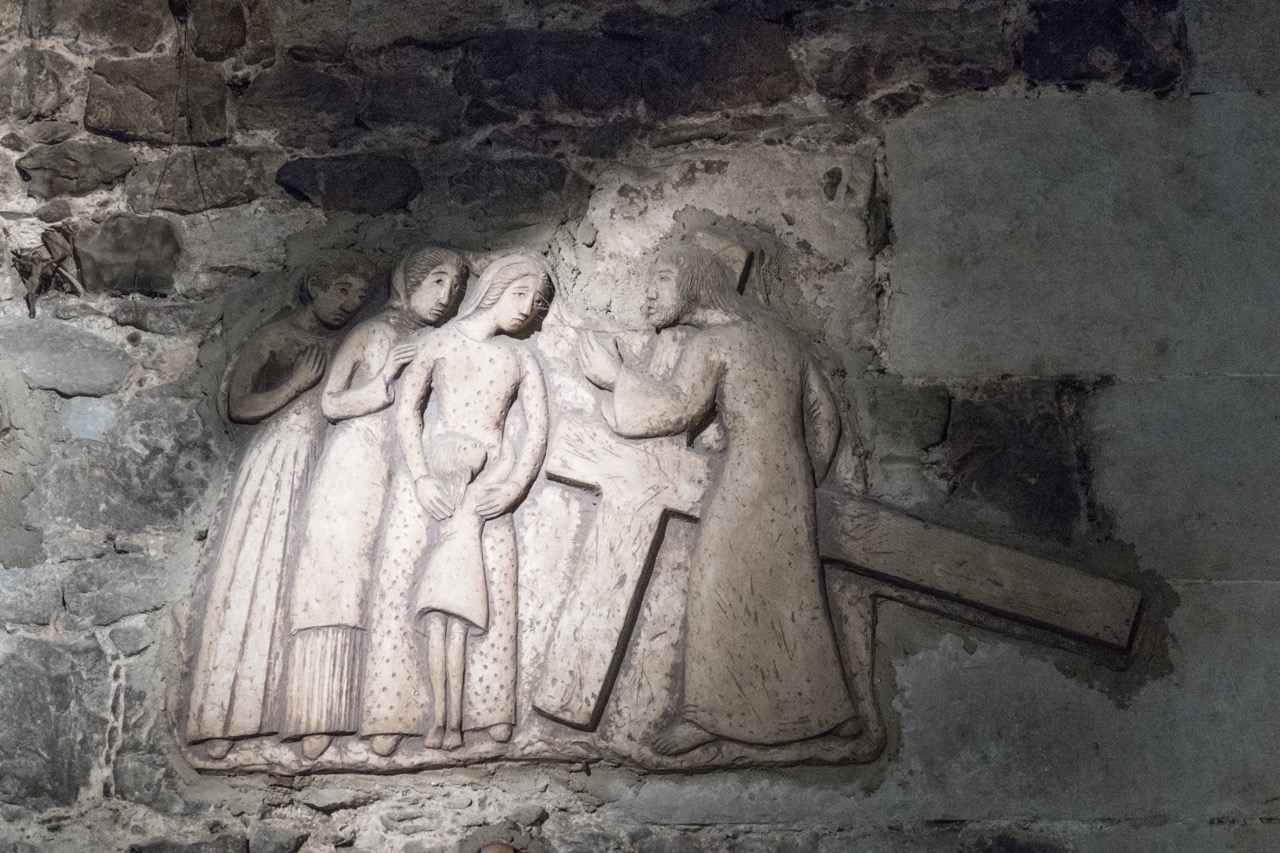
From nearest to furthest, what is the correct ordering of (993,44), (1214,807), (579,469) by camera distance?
(1214,807), (579,469), (993,44)

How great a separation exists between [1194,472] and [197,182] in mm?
2118

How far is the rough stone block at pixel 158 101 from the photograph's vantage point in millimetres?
2643

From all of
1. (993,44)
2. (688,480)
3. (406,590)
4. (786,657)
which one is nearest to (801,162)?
(993,44)

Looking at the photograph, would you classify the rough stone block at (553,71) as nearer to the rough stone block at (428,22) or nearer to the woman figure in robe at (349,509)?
the rough stone block at (428,22)

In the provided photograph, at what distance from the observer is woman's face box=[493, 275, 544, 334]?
244 cm

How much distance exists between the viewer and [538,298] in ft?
8.02

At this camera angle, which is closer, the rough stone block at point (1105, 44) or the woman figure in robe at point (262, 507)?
the woman figure in robe at point (262, 507)

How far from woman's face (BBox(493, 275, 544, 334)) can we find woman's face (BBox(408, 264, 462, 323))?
11 cm

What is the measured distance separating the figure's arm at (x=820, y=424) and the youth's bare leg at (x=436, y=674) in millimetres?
771

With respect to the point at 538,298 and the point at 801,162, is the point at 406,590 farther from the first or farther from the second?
the point at 801,162

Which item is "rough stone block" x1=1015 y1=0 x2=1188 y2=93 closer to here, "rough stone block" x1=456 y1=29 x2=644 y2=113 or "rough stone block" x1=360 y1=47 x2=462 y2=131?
"rough stone block" x1=456 y1=29 x2=644 y2=113

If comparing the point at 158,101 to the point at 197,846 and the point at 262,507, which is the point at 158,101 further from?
the point at 197,846

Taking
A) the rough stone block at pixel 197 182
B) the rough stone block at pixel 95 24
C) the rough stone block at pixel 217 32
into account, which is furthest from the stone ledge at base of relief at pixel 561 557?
the rough stone block at pixel 95 24

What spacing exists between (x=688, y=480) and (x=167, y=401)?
3.57 ft
